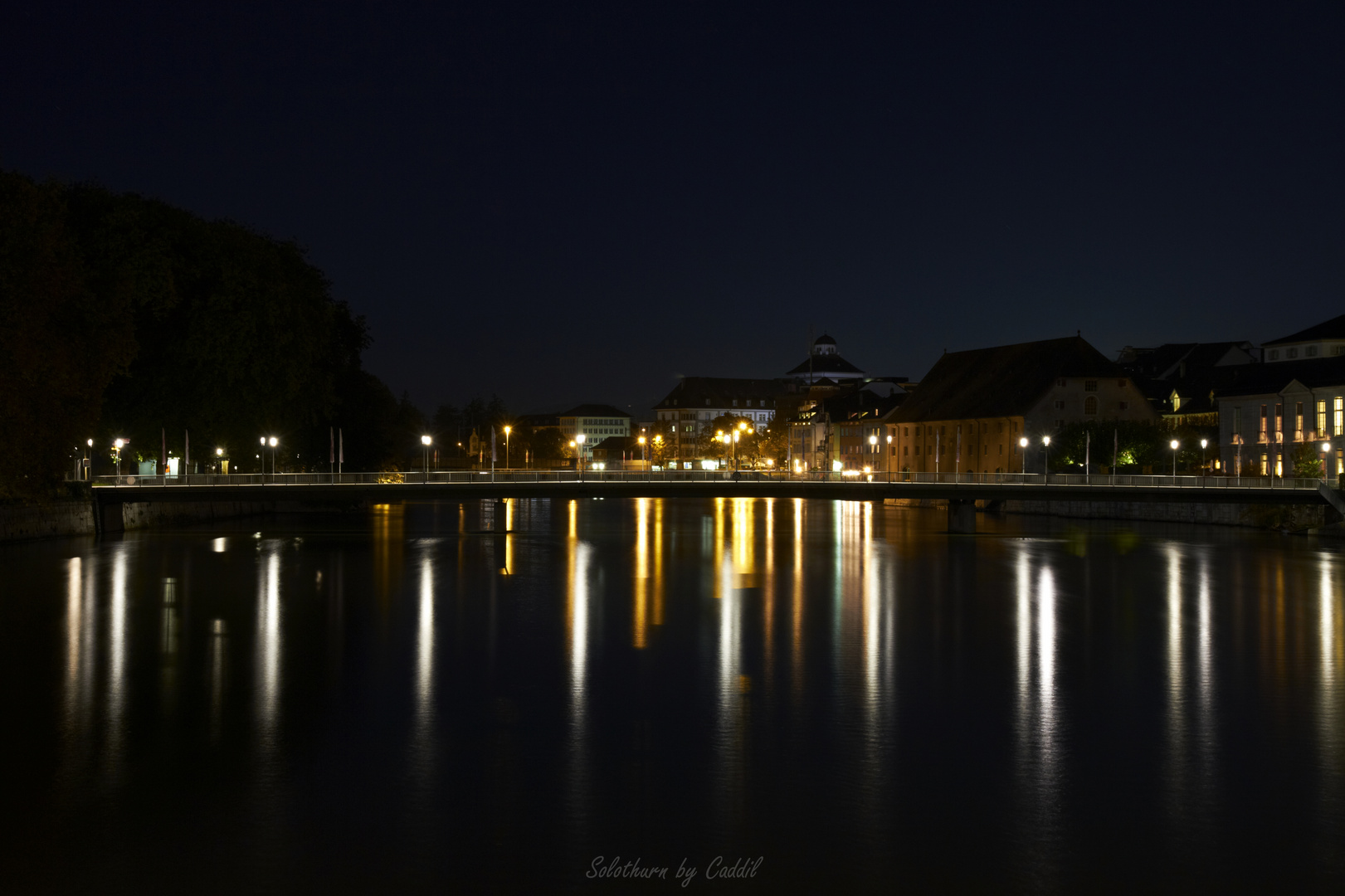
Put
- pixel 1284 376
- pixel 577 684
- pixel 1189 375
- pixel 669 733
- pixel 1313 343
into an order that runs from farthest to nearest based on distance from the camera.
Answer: pixel 1189 375
pixel 1313 343
pixel 1284 376
pixel 577 684
pixel 669 733

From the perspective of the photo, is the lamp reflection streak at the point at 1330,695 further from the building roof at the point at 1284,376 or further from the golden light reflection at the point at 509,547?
the building roof at the point at 1284,376

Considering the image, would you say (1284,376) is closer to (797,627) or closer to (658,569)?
(658,569)

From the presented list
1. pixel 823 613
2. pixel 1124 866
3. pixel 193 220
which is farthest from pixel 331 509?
pixel 1124 866

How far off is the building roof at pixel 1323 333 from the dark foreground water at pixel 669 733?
162 feet

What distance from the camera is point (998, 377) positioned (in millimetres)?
96125

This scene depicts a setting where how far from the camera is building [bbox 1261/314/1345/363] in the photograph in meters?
82.8

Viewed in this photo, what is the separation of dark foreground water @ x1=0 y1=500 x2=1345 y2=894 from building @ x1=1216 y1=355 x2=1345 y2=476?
28898 mm

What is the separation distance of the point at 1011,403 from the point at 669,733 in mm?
74838

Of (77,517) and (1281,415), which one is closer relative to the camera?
(77,517)

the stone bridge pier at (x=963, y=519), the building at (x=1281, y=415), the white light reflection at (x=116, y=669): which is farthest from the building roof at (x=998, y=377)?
the white light reflection at (x=116, y=669)

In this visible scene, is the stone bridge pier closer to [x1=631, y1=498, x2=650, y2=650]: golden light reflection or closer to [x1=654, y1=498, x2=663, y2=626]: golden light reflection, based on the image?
[x1=654, y1=498, x2=663, y2=626]: golden light reflection

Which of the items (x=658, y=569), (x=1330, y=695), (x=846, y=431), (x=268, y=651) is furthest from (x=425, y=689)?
(x=846, y=431)

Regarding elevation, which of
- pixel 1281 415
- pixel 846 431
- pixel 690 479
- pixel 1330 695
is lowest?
pixel 1330 695

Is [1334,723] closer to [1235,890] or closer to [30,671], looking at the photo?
[1235,890]
